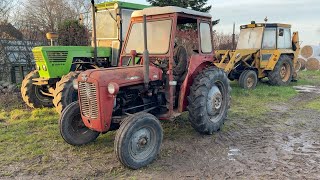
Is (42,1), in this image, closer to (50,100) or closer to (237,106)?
(50,100)

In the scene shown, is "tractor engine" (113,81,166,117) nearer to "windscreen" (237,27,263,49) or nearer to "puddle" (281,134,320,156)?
"puddle" (281,134,320,156)

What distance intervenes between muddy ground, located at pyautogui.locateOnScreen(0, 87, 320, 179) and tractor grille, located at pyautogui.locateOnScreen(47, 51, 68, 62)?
9.59 feet

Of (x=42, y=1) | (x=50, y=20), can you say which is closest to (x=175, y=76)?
(x=50, y=20)

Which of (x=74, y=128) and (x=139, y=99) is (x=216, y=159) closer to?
(x=139, y=99)

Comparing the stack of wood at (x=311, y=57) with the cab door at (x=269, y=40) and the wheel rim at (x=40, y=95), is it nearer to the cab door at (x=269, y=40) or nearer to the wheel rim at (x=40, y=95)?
the cab door at (x=269, y=40)

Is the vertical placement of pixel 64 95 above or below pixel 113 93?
below

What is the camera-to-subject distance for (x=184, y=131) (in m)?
5.71

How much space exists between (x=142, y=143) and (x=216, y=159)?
112cm

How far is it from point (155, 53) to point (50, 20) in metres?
15.8

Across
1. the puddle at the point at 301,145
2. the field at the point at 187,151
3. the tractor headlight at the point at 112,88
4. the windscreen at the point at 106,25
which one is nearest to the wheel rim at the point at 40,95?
the field at the point at 187,151

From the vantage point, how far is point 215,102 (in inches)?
222

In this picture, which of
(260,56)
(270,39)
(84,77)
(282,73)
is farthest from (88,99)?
(282,73)

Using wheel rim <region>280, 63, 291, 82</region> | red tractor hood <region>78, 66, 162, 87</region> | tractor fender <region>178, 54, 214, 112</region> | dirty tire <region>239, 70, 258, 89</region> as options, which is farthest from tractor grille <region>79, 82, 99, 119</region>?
wheel rim <region>280, 63, 291, 82</region>

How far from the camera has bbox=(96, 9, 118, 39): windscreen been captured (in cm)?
808
